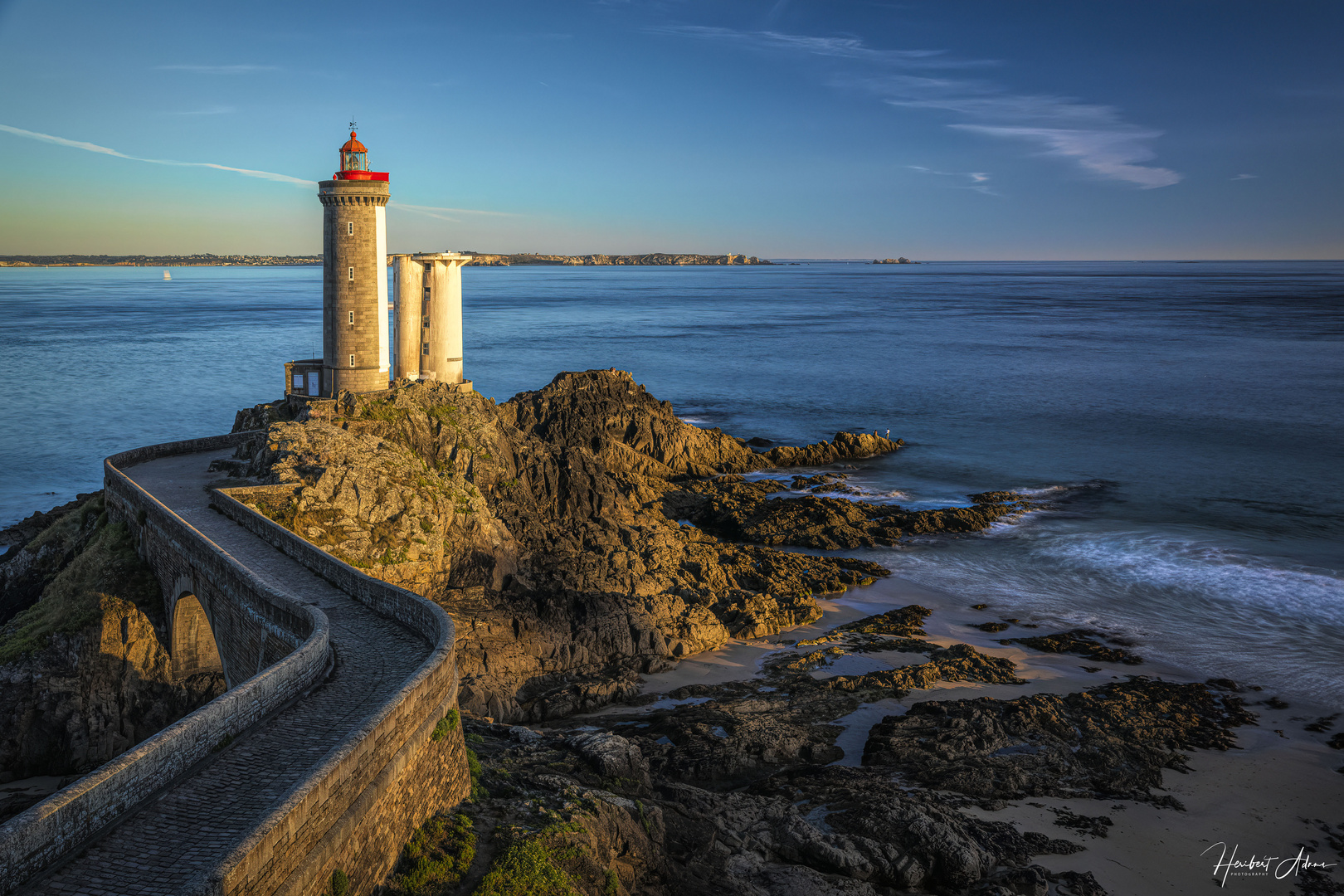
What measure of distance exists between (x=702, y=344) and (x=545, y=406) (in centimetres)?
5821

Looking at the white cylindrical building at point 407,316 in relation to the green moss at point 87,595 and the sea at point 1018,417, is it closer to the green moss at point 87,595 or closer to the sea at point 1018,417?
the green moss at point 87,595

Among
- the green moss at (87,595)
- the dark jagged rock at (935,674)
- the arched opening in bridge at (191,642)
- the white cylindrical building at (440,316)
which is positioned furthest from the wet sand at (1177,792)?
the white cylindrical building at (440,316)

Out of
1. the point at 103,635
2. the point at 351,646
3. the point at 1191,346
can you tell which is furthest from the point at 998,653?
the point at 1191,346

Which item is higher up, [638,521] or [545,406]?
[545,406]

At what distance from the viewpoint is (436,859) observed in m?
10.4

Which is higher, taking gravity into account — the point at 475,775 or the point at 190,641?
the point at 475,775

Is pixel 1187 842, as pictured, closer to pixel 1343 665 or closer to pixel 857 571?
pixel 1343 665

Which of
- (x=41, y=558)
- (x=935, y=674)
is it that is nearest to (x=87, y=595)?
(x=41, y=558)

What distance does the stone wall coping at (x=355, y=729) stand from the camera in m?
7.52

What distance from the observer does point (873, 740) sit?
17391 mm

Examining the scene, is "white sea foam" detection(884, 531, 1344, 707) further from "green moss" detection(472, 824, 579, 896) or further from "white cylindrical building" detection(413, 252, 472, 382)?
"white cylindrical building" detection(413, 252, 472, 382)

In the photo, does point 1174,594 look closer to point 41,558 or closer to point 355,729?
point 355,729

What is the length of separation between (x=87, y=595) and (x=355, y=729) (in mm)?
14366

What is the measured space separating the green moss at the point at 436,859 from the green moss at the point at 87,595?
1281 cm
